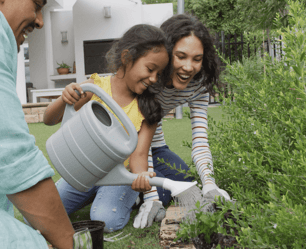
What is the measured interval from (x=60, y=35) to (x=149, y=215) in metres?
11.1

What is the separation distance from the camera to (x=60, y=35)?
11.8 m

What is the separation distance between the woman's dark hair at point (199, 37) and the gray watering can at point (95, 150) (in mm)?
731

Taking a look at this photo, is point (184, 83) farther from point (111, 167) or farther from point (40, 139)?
point (40, 139)

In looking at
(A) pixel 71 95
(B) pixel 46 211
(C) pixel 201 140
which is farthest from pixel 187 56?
(B) pixel 46 211

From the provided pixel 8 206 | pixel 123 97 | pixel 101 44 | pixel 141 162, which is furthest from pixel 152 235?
pixel 101 44

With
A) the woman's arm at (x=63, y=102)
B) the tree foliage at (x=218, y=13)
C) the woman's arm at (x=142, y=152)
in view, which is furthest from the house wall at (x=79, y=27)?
the woman's arm at (x=63, y=102)

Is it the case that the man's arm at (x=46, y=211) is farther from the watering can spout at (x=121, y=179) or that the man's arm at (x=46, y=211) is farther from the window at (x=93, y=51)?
the window at (x=93, y=51)

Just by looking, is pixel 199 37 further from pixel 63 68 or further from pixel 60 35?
pixel 60 35

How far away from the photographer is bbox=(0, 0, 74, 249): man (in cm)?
63

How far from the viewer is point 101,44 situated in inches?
440

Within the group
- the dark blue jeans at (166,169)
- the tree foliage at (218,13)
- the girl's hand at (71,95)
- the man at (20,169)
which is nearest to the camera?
the man at (20,169)

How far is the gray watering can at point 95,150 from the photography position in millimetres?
1203

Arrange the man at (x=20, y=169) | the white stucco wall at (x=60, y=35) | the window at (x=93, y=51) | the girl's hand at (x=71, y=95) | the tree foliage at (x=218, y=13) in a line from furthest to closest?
the tree foliage at (x=218, y=13), the white stucco wall at (x=60, y=35), the window at (x=93, y=51), the girl's hand at (x=71, y=95), the man at (x=20, y=169)

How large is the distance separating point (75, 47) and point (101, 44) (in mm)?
896
